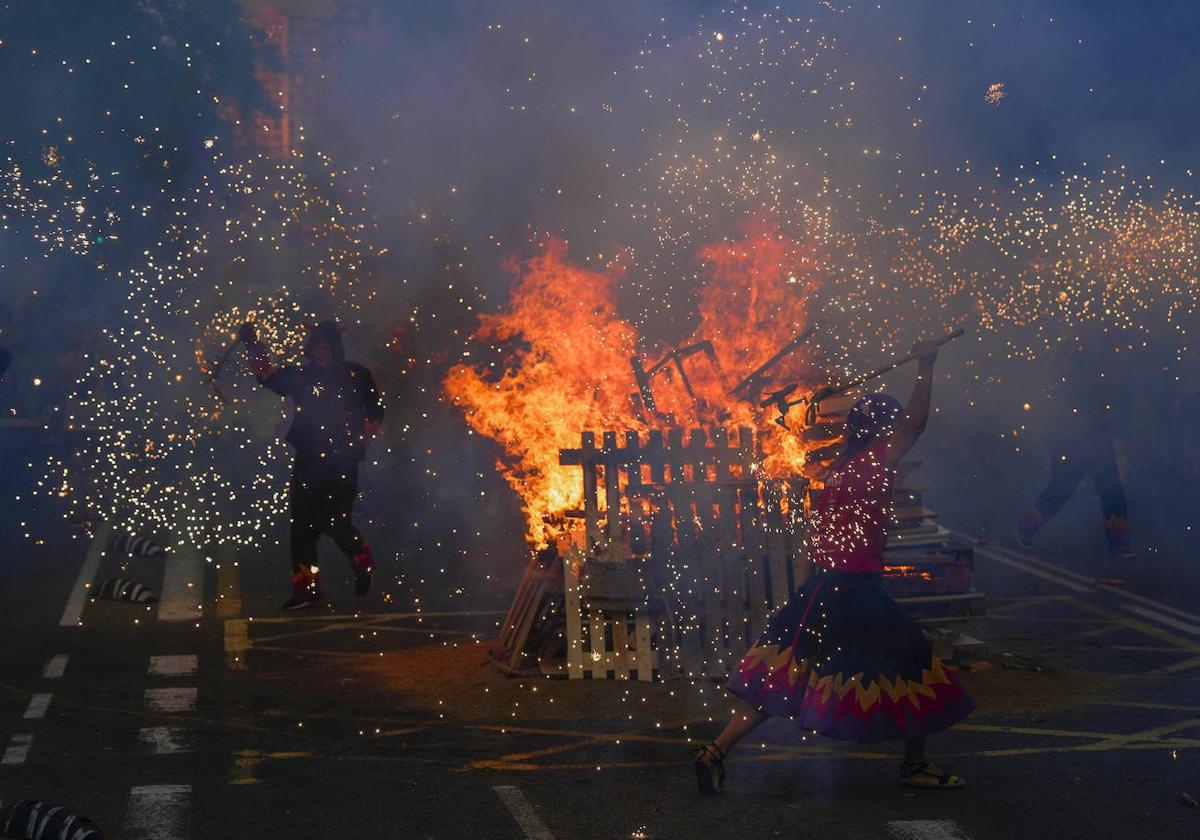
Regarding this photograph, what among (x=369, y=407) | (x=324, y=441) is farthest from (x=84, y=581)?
(x=369, y=407)

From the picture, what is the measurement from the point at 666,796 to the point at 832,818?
2.24 ft

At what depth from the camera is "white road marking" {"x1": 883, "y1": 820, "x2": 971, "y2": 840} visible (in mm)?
5484

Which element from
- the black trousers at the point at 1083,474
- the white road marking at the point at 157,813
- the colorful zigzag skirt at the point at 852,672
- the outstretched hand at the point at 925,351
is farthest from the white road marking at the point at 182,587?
the black trousers at the point at 1083,474

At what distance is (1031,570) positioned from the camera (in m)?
13.1

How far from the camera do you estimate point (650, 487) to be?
28.5 ft

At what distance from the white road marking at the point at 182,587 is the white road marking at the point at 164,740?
328 cm

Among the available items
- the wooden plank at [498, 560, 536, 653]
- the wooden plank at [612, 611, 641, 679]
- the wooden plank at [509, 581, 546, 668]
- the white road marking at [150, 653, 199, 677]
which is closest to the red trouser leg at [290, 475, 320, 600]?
the white road marking at [150, 653, 199, 677]

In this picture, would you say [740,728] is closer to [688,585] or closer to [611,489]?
[688,585]

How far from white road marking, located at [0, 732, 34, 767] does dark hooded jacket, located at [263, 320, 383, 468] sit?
4297 millimetres

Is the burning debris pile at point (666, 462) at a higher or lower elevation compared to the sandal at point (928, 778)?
higher

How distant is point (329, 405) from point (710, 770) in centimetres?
575

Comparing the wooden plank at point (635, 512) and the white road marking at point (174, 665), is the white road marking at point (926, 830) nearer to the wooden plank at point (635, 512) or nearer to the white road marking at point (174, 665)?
the wooden plank at point (635, 512)

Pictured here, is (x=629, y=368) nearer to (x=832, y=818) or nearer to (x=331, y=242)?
(x=832, y=818)

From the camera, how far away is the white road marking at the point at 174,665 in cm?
868
